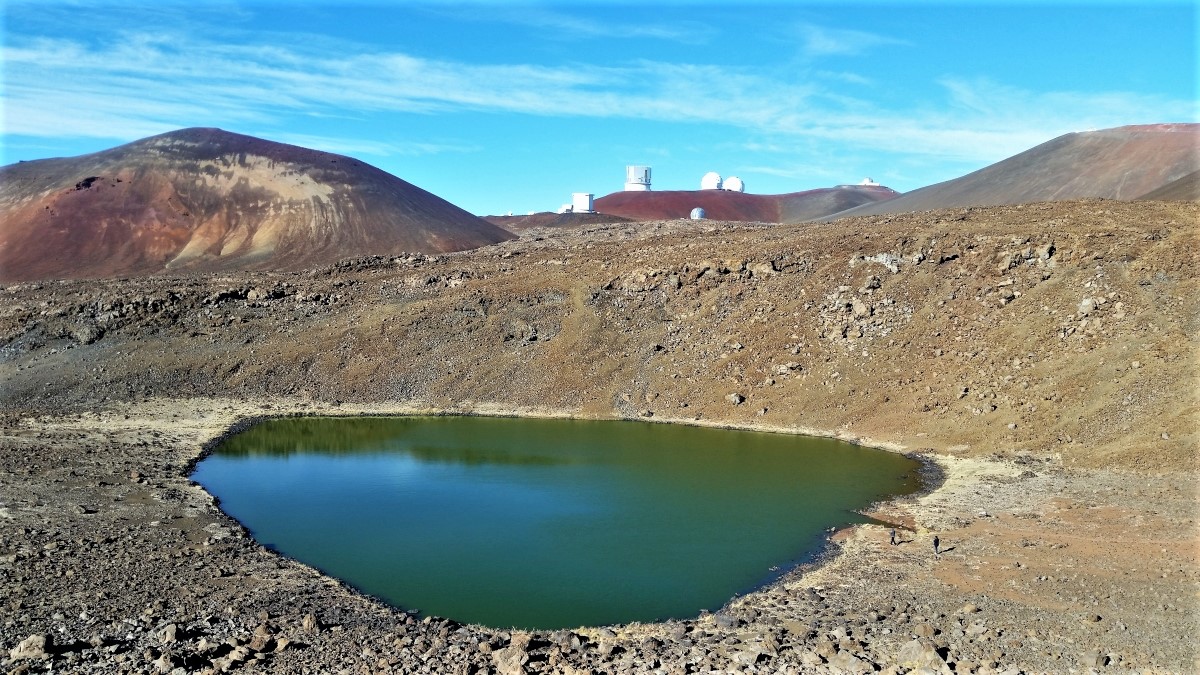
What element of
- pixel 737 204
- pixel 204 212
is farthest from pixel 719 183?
pixel 204 212

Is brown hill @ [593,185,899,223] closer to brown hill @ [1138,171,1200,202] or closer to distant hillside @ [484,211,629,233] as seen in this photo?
distant hillside @ [484,211,629,233]

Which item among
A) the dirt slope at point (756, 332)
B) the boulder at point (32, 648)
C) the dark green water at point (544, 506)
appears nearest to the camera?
the boulder at point (32, 648)

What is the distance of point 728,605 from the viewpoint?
13.2m

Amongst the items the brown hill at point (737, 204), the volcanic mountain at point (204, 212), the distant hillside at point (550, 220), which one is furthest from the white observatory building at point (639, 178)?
the volcanic mountain at point (204, 212)

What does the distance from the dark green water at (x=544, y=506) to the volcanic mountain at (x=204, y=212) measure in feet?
85.8

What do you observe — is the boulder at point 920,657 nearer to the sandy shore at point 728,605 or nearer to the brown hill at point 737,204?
the sandy shore at point 728,605

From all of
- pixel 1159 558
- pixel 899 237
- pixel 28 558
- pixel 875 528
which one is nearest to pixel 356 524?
pixel 28 558

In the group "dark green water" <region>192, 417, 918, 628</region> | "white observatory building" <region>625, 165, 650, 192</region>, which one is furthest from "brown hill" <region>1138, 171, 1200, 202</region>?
"white observatory building" <region>625, 165, 650, 192</region>

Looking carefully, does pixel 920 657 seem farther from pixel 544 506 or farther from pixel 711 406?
pixel 711 406

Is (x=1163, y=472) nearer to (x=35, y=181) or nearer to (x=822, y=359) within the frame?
(x=822, y=359)

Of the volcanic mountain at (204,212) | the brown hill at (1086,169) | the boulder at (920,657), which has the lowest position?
the boulder at (920,657)

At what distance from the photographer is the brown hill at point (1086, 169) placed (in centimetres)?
4622

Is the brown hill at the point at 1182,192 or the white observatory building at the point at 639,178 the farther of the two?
the white observatory building at the point at 639,178

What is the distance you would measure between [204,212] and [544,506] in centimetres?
4365
